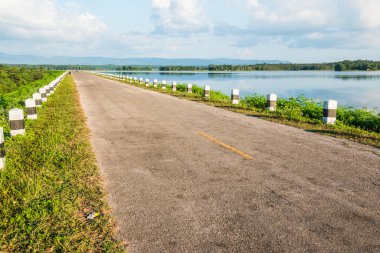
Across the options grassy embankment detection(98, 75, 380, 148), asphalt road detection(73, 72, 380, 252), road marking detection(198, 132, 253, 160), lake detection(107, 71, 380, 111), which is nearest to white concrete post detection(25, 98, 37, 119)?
asphalt road detection(73, 72, 380, 252)

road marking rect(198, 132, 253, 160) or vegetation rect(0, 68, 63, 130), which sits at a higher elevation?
vegetation rect(0, 68, 63, 130)

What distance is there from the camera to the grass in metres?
3.55

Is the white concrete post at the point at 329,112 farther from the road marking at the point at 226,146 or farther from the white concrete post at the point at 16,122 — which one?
the white concrete post at the point at 16,122

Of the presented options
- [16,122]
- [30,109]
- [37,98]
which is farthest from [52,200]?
[37,98]

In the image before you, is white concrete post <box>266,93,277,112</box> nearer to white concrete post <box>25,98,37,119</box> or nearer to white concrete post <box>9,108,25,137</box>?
white concrete post <box>25,98,37,119</box>

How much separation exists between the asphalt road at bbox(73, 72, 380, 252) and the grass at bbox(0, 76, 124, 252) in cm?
27

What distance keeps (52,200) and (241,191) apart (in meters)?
2.69

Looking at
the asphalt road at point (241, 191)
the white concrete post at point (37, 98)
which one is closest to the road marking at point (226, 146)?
the asphalt road at point (241, 191)

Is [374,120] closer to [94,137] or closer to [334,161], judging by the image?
[334,161]

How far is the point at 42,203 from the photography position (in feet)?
14.6

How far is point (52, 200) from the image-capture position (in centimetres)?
452

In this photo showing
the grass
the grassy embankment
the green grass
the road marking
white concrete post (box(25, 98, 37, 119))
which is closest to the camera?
the grass

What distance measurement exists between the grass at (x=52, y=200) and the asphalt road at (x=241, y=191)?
268 mm

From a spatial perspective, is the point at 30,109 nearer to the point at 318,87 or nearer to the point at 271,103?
the point at 271,103
